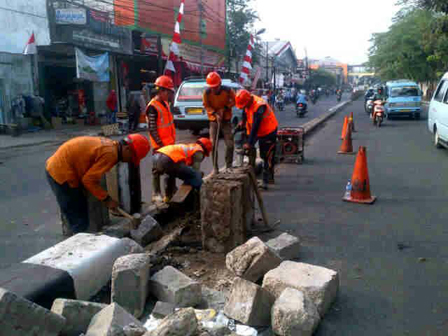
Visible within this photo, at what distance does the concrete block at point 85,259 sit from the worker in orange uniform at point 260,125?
3696 mm

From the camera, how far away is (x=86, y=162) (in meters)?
4.29

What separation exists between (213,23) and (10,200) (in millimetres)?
26248

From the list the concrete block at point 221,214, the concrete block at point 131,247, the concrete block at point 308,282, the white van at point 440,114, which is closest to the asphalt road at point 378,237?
the concrete block at point 308,282

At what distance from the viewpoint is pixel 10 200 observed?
6.56 metres

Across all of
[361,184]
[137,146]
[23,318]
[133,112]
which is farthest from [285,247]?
[133,112]

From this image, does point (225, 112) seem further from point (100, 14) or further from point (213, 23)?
point (213, 23)

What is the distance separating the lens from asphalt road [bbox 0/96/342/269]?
4.60m

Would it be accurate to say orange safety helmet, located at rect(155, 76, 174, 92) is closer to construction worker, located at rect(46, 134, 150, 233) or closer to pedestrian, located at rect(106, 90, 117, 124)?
construction worker, located at rect(46, 134, 150, 233)

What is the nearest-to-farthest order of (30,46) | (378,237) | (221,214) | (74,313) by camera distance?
(74,313) < (221,214) < (378,237) < (30,46)

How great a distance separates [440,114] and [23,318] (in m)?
10.4

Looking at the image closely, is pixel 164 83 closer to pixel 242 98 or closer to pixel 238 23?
pixel 242 98

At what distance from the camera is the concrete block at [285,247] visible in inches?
156

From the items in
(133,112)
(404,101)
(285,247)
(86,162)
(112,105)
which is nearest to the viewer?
(285,247)

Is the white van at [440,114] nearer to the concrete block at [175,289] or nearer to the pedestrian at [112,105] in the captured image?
the concrete block at [175,289]
